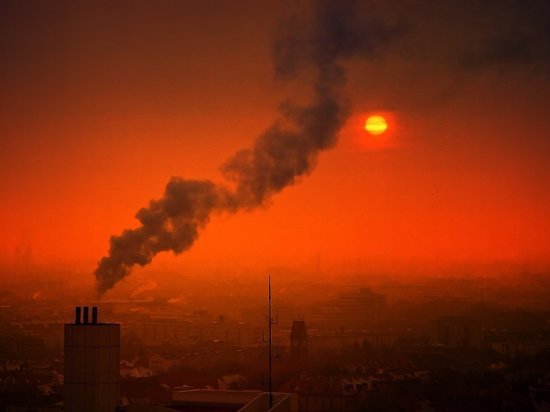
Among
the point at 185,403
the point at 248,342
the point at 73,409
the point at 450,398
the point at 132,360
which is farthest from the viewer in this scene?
the point at 248,342

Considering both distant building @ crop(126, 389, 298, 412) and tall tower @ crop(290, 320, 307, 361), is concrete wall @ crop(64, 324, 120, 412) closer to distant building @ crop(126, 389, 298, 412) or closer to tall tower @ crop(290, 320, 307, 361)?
distant building @ crop(126, 389, 298, 412)

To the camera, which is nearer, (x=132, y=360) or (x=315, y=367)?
(x=132, y=360)

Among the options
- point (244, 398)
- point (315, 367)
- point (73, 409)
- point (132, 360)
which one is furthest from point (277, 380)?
point (73, 409)

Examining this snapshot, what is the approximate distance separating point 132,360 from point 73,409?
14.0 meters

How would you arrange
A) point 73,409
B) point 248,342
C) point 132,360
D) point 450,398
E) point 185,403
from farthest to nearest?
1. point 248,342
2. point 450,398
3. point 132,360
4. point 185,403
5. point 73,409

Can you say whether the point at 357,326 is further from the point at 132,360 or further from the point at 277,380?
the point at 132,360

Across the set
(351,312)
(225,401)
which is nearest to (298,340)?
(351,312)

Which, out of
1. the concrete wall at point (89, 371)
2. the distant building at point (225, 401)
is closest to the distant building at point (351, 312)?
the distant building at point (225, 401)

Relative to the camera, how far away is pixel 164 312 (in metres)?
33.4

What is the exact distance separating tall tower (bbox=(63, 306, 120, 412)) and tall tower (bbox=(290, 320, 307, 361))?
18.7 m

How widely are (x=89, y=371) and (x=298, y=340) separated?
65.7ft

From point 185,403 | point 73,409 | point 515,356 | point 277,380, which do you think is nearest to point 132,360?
point 277,380

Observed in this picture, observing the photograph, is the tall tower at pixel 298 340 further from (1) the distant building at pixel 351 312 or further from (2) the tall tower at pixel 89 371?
(2) the tall tower at pixel 89 371

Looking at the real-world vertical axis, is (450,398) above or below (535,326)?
below
